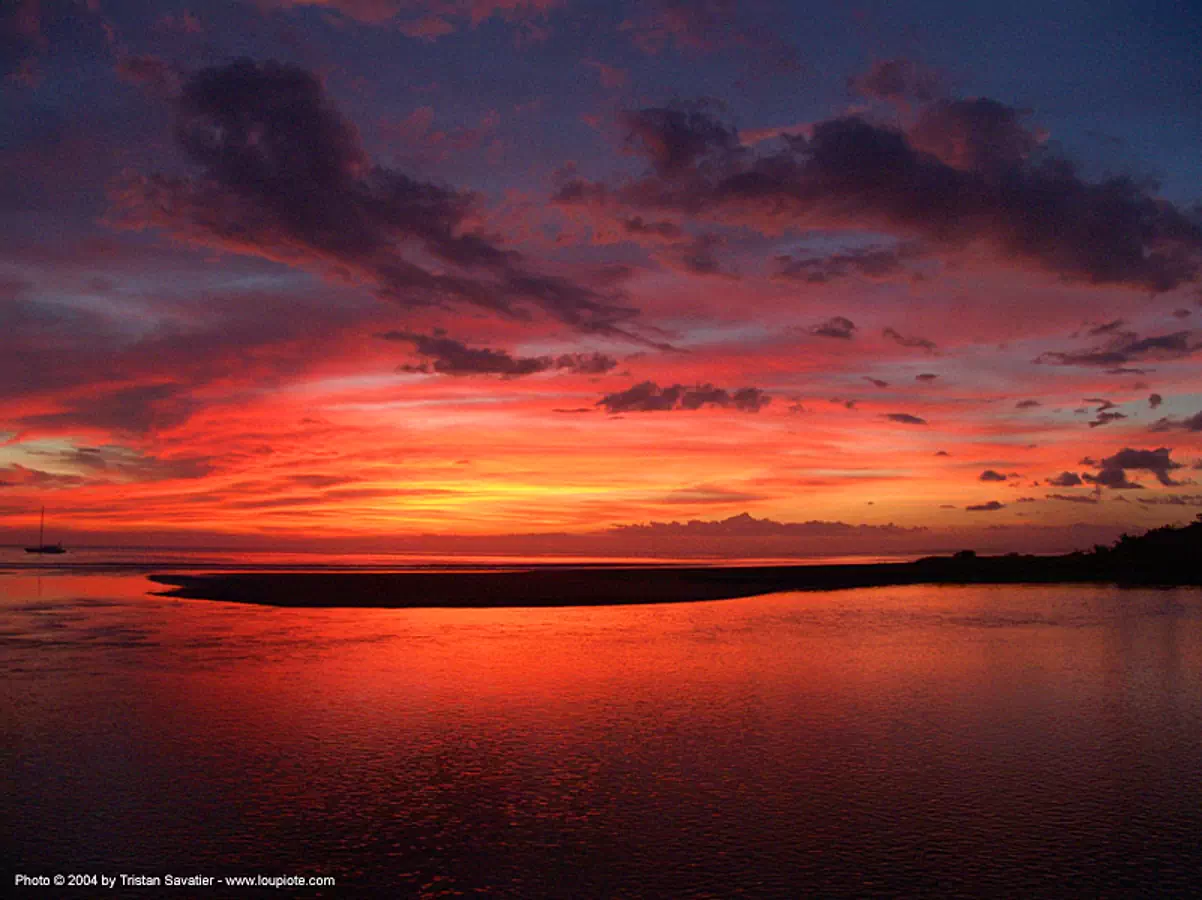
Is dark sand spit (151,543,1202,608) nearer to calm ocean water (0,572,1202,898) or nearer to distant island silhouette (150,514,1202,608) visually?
distant island silhouette (150,514,1202,608)

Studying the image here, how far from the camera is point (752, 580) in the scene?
3324 inches

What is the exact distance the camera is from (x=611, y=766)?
16.6m

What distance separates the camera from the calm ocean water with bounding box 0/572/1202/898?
11750 millimetres

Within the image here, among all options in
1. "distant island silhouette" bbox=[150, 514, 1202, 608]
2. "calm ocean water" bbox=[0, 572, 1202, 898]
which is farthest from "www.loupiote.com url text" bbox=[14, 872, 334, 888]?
"distant island silhouette" bbox=[150, 514, 1202, 608]

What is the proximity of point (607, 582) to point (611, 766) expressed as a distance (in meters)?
61.9

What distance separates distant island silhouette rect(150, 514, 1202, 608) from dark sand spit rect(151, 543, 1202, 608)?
0.08 m

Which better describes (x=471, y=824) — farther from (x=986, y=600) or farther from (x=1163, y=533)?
(x=1163, y=533)

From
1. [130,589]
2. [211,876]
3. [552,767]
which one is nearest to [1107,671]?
[552,767]

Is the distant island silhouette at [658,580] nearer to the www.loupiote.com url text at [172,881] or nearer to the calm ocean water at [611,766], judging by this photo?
the calm ocean water at [611,766]

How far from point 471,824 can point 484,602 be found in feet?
142

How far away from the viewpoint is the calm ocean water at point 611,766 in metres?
11.8

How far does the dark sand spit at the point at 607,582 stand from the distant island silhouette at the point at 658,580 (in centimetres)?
8

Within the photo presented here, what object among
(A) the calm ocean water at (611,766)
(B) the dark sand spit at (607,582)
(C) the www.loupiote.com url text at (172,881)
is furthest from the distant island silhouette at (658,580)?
(C) the www.loupiote.com url text at (172,881)

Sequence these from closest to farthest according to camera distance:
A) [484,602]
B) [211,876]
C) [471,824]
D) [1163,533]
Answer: [211,876]
[471,824]
[484,602]
[1163,533]
